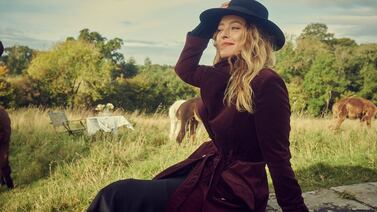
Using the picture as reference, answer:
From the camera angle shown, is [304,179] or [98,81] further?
[98,81]

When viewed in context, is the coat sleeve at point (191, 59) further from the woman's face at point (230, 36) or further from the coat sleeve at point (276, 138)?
the coat sleeve at point (276, 138)

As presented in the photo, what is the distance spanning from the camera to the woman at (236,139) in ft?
5.91

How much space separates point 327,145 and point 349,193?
12.2 ft

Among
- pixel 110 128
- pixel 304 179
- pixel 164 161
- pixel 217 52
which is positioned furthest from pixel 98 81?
pixel 217 52

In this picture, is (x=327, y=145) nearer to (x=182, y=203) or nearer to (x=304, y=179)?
(x=304, y=179)

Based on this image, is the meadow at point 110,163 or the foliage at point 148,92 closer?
the meadow at point 110,163

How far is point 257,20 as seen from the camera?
2.06 metres

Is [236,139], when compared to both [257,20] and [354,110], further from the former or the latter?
[354,110]

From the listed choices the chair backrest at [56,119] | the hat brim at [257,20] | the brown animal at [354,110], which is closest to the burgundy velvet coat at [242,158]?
the hat brim at [257,20]

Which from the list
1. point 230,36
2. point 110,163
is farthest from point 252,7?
point 110,163

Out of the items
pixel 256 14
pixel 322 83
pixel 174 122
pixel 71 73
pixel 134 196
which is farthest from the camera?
pixel 322 83

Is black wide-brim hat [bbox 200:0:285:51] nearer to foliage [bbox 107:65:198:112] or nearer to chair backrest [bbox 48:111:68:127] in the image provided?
chair backrest [bbox 48:111:68:127]

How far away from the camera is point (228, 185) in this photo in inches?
73.1

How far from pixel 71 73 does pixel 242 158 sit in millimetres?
27303
